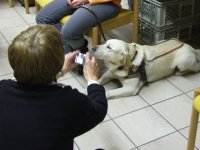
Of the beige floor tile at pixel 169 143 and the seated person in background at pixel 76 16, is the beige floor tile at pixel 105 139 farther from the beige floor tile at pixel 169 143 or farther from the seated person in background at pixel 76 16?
the seated person in background at pixel 76 16

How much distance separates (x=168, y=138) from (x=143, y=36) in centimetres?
121

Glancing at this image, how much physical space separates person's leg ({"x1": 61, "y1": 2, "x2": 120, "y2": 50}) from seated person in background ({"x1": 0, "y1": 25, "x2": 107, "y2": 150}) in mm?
1218

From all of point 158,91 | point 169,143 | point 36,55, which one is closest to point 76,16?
point 158,91

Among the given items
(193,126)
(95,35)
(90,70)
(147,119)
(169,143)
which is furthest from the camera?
(95,35)

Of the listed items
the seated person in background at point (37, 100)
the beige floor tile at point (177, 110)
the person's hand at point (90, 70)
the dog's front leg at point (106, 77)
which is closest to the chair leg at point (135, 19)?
the dog's front leg at point (106, 77)

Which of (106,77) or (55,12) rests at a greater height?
(55,12)

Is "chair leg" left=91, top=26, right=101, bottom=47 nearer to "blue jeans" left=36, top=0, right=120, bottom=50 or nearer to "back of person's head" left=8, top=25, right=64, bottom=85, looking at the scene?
"blue jeans" left=36, top=0, right=120, bottom=50

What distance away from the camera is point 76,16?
88.5 inches

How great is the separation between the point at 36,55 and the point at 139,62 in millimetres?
1333

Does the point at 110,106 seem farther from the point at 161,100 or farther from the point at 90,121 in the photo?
the point at 90,121

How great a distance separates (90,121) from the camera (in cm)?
112

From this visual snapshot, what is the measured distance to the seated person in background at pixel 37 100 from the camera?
0.96m

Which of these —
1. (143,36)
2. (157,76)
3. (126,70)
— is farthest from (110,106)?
(143,36)

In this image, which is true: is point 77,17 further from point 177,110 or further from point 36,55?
point 36,55
